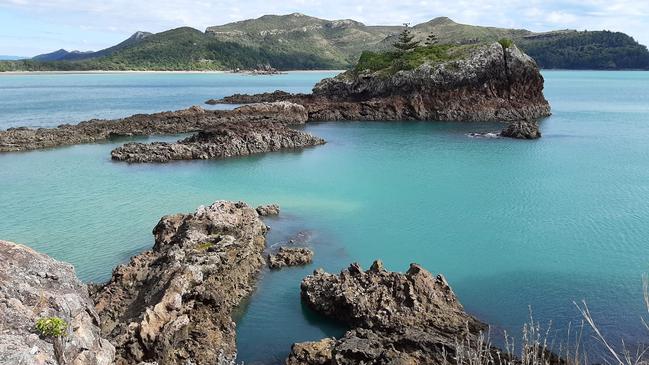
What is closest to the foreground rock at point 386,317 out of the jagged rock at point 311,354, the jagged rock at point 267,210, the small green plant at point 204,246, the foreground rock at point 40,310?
the jagged rock at point 311,354

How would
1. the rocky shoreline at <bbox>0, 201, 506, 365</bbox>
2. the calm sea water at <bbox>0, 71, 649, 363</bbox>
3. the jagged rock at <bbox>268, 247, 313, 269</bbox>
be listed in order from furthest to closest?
the jagged rock at <bbox>268, 247, 313, 269</bbox> → the calm sea water at <bbox>0, 71, 649, 363</bbox> → the rocky shoreline at <bbox>0, 201, 506, 365</bbox>

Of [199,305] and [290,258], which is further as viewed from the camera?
[290,258]

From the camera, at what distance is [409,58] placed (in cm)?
7456

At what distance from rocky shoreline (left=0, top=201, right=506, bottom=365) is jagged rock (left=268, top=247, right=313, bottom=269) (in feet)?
0.23

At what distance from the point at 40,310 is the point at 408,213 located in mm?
20681

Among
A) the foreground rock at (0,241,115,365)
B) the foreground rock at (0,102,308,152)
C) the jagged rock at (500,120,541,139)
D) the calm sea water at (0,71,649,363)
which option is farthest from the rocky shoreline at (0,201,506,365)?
the jagged rock at (500,120,541,139)

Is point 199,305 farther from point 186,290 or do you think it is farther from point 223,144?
point 223,144

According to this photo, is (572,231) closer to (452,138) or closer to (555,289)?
(555,289)

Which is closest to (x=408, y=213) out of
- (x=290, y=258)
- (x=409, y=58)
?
(x=290, y=258)

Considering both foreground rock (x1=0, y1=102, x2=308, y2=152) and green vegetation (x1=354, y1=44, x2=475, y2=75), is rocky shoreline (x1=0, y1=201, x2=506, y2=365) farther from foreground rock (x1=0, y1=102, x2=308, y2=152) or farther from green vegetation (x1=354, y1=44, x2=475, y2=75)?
green vegetation (x1=354, y1=44, x2=475, y2=75)

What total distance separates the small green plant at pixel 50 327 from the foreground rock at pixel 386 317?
5915mm

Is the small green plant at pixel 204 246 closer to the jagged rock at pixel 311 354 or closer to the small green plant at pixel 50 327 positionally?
the jagged rock at pixel 311 354

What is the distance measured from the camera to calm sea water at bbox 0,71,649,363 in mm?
17531

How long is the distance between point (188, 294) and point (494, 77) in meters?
→ 61.2
